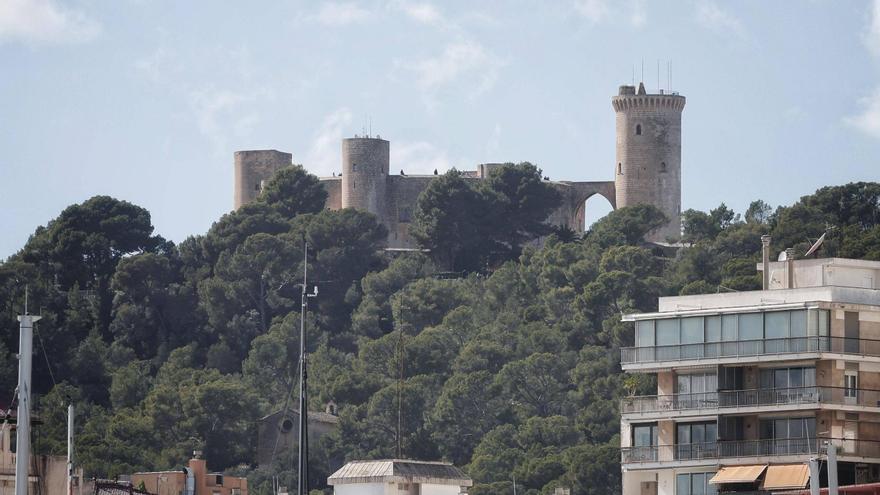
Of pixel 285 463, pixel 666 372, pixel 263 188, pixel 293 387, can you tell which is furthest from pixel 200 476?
pixel 263 188

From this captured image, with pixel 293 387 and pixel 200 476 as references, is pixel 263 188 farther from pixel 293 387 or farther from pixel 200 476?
pixel 200 476

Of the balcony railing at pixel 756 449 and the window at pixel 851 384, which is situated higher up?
the window at pixel 851 384

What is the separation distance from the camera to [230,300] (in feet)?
450

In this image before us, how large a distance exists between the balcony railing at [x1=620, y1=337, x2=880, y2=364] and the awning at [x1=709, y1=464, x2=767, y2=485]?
242 cm

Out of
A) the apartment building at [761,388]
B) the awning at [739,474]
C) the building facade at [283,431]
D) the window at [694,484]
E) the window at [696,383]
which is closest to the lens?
the awning at [739,474]

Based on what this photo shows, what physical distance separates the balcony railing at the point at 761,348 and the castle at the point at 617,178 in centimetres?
7765

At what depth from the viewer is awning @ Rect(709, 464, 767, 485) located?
59125 millimetres

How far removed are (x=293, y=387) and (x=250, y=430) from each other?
6.10 meters

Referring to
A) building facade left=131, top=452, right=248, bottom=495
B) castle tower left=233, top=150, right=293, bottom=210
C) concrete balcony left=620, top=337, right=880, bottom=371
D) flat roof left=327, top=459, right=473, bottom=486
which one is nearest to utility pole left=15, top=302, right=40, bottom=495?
flat roof left=327, top=459, right=473, bottom=486

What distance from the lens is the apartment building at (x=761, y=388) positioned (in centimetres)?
5950

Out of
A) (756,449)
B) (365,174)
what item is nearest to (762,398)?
(756,449)

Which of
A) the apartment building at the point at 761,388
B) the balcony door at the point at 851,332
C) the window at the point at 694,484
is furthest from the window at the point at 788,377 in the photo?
the window at the point at 694,484

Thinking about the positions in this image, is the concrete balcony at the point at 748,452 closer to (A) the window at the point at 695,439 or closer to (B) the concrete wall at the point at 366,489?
(A) the window at the point at 695,439

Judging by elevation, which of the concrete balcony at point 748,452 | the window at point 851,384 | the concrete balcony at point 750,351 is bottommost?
the concrete balcony at point 748,452
